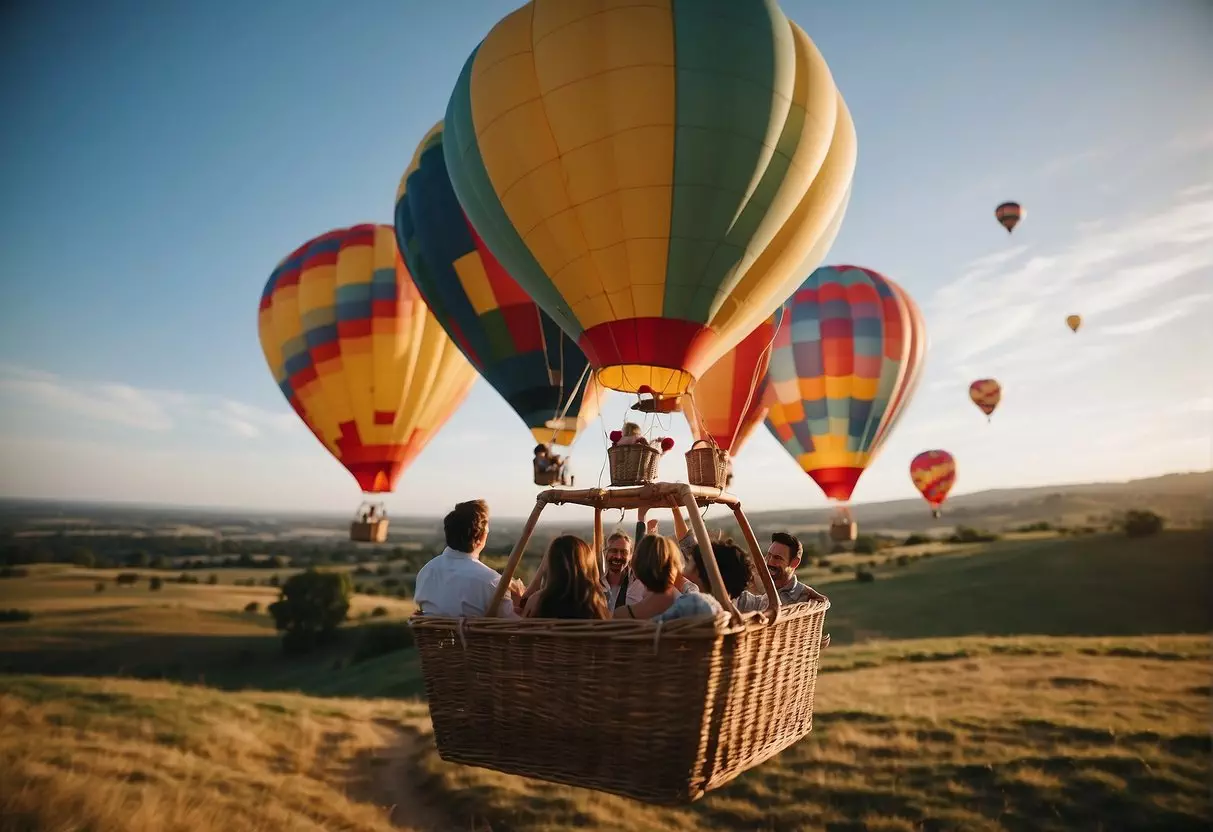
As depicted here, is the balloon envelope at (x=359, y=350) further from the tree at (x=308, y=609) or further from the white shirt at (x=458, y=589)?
the tree at (x=308, y=609)

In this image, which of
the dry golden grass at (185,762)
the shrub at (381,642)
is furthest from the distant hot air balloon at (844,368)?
the shrub at (381,642)

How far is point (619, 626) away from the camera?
2.27 metres

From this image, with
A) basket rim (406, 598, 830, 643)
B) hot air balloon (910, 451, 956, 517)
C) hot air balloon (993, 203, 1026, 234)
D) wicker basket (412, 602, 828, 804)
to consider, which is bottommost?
wicker basket (412, 602, 828, 804)

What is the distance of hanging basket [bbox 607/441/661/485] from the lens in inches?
131

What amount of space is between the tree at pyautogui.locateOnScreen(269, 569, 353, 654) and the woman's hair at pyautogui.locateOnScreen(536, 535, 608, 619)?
33.9 metres

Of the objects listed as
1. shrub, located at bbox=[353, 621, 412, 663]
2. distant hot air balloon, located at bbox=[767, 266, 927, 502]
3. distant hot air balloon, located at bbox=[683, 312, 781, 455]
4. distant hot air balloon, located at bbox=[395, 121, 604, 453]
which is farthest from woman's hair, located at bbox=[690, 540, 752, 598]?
shrub, located at bbox=[353, 621, 412, 663]

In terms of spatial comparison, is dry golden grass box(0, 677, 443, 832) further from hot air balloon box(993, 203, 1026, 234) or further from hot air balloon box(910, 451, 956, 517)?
hot air balloon box(993, 203, 1026, 234)

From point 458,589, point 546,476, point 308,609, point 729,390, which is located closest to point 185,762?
point 546,476

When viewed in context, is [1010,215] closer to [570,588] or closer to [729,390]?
[729,390]

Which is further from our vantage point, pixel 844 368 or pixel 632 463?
pixel 844 368

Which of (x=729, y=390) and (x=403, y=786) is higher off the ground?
(x=729, y=390)

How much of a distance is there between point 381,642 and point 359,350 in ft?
65.6

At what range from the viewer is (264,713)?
15289 mm

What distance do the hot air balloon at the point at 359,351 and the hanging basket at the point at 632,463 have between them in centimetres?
1122
